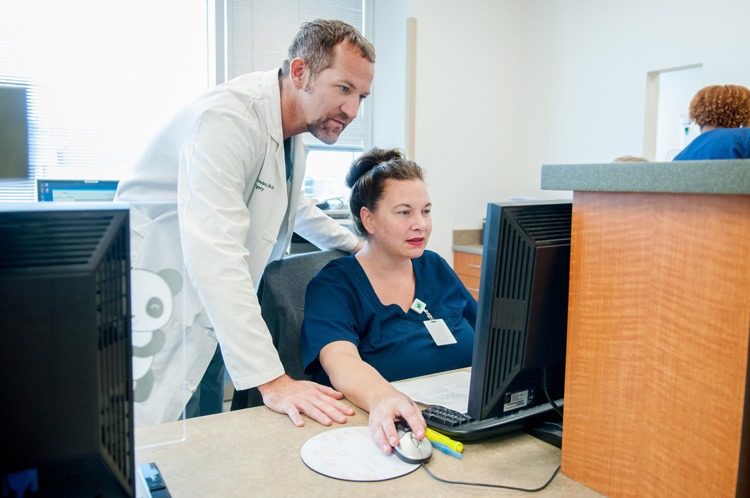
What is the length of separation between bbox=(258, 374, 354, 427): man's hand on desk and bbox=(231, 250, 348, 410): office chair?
0.24 meters

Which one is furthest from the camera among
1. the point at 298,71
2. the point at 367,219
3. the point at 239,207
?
the point at 367,219

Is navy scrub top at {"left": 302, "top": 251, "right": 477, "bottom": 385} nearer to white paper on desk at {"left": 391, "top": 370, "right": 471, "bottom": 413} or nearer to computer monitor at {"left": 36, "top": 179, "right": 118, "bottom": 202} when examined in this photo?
white paper on desk at {"left": 391, "top": 370, "right": 471, "bottom": 413}

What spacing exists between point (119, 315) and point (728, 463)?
2.16 ft

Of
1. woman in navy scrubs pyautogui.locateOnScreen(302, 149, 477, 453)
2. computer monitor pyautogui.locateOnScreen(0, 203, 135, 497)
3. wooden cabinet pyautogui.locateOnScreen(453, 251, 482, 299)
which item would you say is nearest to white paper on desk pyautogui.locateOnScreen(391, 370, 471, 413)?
woman in navy scrubs pyautogui.locateOnScreen(302, 149, 477, 453)

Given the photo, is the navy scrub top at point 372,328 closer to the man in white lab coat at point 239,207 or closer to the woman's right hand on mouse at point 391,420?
the man in white lab coat at point 239,207

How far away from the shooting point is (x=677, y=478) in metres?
0.72

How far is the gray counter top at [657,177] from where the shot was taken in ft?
2.10

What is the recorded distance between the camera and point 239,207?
133 cm

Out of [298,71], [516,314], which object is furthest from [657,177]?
[298,71]

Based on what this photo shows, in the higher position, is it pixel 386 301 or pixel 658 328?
pixel 658 328

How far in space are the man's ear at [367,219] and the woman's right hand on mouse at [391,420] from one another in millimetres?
724

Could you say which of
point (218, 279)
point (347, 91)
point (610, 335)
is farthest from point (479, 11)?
point (610, 335)

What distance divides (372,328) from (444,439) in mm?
562

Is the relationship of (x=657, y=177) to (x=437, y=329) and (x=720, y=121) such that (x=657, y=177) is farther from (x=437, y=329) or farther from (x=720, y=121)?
(x=720, y=121)
